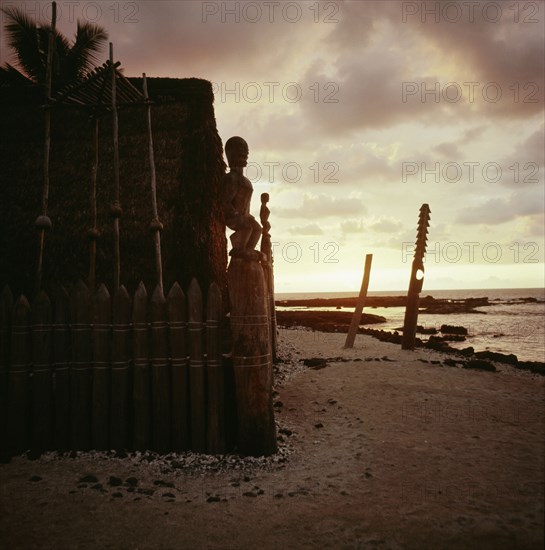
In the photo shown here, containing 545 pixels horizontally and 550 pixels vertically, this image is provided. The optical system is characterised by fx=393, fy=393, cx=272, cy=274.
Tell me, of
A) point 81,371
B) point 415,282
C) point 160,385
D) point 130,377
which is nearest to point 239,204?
point 160,385

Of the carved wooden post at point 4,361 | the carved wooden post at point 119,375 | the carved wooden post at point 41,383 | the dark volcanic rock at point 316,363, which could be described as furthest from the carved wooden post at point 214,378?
the dark volcanic rock at point 316,363

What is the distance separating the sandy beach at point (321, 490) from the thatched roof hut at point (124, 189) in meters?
3.86

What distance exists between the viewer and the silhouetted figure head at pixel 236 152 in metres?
4.81

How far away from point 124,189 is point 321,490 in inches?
267

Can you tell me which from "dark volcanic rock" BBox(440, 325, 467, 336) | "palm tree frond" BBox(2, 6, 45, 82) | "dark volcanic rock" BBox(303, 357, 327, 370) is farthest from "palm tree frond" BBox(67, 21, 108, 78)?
"dark volcanic rock" BBox(440, 325, 467, 336)

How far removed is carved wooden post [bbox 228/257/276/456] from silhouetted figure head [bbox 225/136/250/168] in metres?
1.21

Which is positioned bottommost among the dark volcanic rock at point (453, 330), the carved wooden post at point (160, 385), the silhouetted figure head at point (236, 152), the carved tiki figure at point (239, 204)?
the dark volcanic rock at point (453, 330)

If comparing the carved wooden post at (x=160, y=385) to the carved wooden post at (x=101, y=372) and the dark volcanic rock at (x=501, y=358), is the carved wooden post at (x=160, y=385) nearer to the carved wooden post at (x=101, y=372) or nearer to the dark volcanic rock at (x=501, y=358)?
the carved wooden post at (x=101, y=372)

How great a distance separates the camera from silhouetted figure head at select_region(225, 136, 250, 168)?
481 centimetres

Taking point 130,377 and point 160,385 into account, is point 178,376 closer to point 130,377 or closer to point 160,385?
point 160,385

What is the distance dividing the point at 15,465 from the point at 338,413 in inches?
163

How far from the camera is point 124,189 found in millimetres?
8070

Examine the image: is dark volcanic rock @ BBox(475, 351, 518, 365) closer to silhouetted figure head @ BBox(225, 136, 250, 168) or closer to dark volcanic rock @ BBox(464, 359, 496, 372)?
dark volcanic rock @ BBox(464, 359, 496, 372)

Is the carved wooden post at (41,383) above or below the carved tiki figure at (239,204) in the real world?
below
